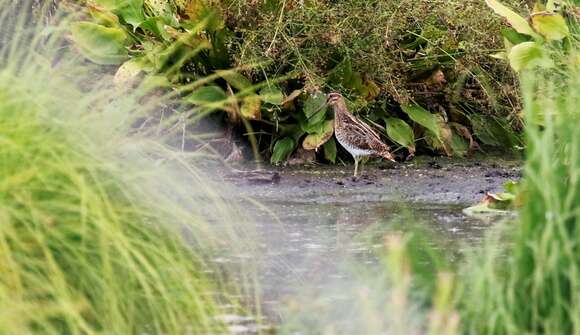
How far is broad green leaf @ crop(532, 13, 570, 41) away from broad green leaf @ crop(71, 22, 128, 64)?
3.67 m

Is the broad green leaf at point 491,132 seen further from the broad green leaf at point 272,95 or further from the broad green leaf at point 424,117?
the broad green leaf at point 272,95

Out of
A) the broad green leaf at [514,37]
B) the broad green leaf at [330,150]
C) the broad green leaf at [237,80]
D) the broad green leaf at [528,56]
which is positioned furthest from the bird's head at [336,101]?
the broad green leaf at [528,56]

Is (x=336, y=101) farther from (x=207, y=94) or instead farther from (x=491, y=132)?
(x=491, y=132)

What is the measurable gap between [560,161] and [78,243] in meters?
1.70

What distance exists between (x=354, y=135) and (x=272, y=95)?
2.27ft

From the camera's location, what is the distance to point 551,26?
6883mm

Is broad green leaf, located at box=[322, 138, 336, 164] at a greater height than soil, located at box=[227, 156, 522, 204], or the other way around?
broad green leaf, located at box=[322, 138, 336, 164]

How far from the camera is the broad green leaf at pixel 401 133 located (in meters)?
9.85

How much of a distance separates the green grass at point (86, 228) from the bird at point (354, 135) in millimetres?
4484

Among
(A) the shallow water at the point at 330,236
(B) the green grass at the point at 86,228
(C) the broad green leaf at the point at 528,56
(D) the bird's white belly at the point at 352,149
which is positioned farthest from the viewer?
(D) the bird's white belly at the point at 352,149

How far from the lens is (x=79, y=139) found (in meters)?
4.60

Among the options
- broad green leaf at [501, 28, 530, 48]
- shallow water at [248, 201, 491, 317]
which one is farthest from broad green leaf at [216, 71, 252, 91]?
broad green leaf at [501, 28, 530, 48]

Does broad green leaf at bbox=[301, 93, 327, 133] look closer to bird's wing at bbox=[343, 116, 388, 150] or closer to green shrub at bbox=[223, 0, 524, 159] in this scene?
green shrub at bbox=[223, 0, 524, 159]

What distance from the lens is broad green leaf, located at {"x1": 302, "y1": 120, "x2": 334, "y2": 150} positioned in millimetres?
9625
